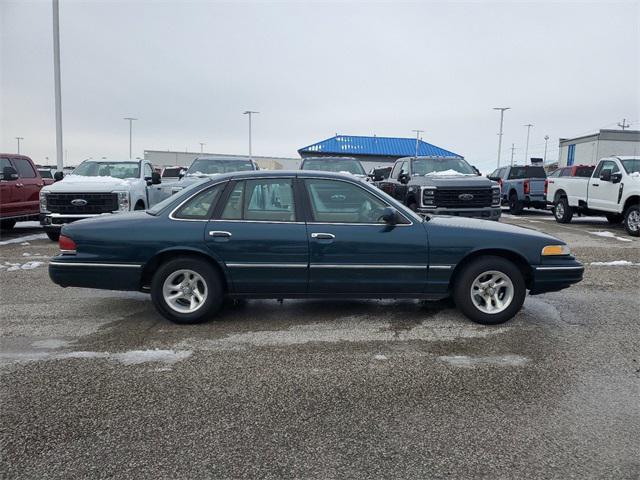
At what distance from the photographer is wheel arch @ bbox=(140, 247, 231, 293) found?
16.1ft

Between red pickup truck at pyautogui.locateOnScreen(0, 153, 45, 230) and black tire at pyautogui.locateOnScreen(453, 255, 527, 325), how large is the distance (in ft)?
35.2

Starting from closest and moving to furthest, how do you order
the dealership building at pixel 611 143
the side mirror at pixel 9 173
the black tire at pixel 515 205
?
the side mirror at pixel 9 173 → the black tire at pixel 515 205 → the dealership building at pixel 611 143

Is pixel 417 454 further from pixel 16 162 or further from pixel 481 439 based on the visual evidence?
pixel 16 162

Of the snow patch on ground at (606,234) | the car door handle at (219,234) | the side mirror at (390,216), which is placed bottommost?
the snow patch on ground at (606,234)

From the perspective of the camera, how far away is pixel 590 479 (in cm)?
262

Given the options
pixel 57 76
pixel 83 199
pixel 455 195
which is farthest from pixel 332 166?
pixel 57 76

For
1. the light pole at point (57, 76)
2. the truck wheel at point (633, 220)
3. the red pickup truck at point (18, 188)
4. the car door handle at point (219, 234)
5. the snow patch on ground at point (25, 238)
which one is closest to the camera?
the car door handle at point (219, 234)

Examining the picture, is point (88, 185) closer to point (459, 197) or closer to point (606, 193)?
point (459, 197)

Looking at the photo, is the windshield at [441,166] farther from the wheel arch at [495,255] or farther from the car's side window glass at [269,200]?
the car's side window glass at [269,200]

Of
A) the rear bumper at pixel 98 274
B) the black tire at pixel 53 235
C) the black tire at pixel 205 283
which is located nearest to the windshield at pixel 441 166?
the black tire at pixel 205 283

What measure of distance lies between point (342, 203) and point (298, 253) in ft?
2.26

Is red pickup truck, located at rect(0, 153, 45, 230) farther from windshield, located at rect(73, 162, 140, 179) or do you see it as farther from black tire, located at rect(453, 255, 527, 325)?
black tire, located at rect(453, 255, 527, 325)

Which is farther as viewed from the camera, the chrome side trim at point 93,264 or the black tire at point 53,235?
the black tire at point 53,235

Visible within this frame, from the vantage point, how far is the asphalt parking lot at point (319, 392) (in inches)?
109
